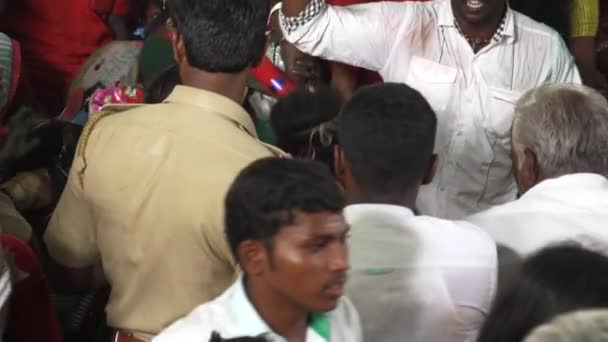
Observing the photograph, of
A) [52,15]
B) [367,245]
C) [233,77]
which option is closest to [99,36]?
[52,15]

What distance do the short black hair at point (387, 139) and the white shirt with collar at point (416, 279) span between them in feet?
0.38

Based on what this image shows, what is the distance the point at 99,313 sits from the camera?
2412 millimetres

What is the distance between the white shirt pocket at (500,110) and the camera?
8.83 feet

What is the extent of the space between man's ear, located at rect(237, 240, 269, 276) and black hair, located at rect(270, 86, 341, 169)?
0.79 metres

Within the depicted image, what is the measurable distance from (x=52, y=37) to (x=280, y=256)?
8.72 feet

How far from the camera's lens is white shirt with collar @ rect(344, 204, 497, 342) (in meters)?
1.72

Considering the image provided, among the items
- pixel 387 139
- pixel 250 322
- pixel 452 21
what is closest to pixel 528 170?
pixel 387 139

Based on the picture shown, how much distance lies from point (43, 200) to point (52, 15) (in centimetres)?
160

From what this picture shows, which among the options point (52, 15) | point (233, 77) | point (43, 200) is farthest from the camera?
point (52, 15)

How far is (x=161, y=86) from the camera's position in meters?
2.40

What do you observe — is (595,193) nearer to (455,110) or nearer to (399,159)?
(399,159)

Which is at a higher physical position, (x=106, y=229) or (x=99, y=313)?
(x=106, y=229)

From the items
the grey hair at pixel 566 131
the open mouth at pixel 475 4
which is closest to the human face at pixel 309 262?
the grey hair at pixel 566 131

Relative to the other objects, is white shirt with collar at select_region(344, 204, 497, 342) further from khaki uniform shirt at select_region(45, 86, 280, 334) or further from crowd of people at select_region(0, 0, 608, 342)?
khaki uniform shirt at select_region(45, 86, 280, 334)
